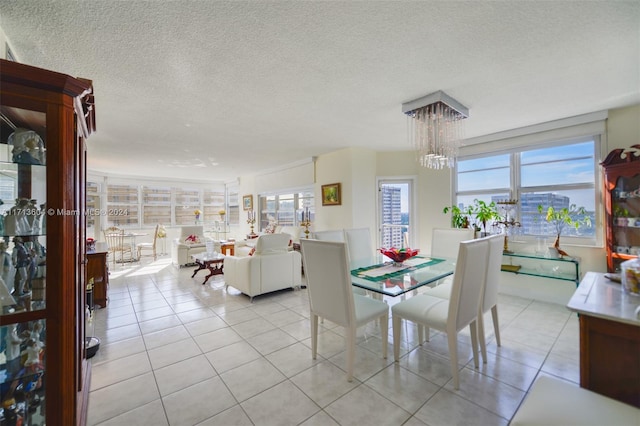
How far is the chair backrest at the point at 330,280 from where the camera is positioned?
6.53 feet

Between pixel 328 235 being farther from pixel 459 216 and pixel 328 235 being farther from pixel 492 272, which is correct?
pixel 459 216

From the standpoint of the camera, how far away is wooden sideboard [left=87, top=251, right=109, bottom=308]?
11.2 ft

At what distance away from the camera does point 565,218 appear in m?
Result: 3.45

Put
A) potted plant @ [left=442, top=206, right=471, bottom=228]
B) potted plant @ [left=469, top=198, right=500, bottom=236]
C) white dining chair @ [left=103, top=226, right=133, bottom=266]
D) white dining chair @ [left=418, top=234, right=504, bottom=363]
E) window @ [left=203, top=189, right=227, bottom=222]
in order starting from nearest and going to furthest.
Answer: white dining chair @ [left=418, top=234, right=504, bottom=363], potted plant @ [left=469, top=198, right=500, bottom=236], potted plant @ [left=442, top=206, right=471, bottom=228], white dining chair @ [left=103, top=226, right=133, bottom=266], window @ [left=203, top=189, right=227, bottom=222]

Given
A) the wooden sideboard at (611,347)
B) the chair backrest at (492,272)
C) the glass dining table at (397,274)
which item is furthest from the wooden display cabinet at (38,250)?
the chair backrest at (492,272)

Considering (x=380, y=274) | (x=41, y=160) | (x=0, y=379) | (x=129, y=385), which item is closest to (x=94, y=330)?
(x=129, y=385)

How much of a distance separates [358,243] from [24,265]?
9.71 feet

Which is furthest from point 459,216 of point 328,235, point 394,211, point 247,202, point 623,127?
point 247,202

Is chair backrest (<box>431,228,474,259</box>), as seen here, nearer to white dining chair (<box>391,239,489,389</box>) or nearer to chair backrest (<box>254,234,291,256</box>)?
white dining chair (<box>391,239,489,389</box>)

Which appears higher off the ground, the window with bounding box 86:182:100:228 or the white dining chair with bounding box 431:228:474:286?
the window with bounding box 86:182:100:228

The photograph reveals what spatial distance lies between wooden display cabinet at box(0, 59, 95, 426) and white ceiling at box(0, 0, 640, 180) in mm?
827

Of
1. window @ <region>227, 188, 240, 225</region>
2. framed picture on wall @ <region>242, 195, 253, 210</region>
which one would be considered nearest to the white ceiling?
framed picture on wall @ <region>242, 195, 253, 210</region>

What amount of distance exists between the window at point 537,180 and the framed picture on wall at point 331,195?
7.12 feet

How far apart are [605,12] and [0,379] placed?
12.6 ft
